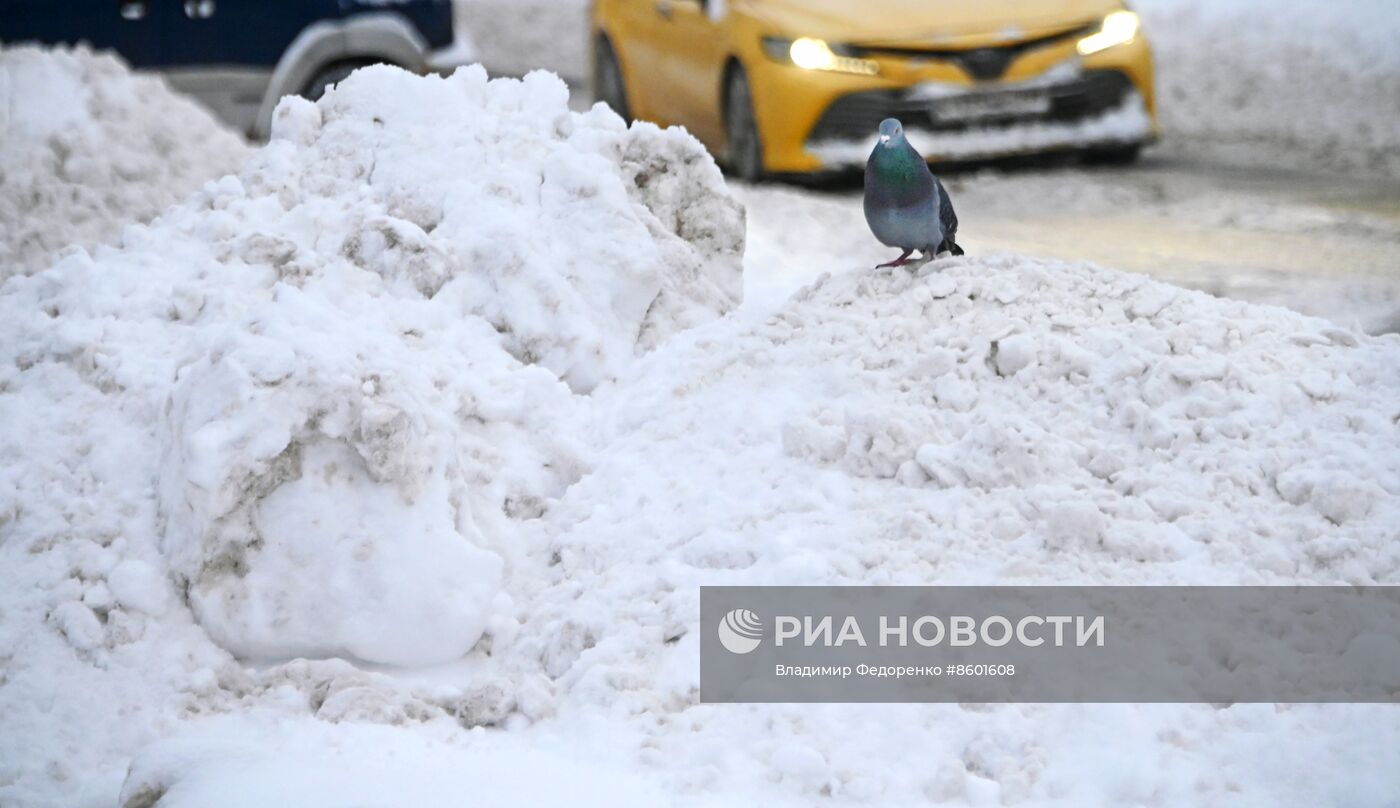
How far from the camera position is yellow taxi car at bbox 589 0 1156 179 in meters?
9.56

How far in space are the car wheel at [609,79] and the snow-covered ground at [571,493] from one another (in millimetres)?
6601

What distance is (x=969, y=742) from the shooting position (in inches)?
145

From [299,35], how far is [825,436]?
19.3ft

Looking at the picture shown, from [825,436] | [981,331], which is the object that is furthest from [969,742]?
[981,331]

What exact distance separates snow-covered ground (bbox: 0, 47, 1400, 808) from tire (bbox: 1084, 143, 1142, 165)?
544 cm

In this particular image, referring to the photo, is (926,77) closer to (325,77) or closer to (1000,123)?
(1000,123)

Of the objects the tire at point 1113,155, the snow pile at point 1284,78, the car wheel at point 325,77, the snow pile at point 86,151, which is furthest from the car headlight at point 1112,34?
the snow pile at point 86,151

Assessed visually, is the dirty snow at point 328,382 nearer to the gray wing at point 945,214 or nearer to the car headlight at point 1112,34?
the gray wing at point 945,214

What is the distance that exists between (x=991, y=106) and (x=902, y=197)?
4821 mm

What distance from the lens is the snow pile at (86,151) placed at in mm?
7281

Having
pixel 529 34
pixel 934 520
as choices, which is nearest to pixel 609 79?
pixel 529 34

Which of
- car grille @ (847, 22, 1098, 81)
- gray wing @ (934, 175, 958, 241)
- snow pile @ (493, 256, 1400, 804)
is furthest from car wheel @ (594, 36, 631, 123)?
snow pile @ (493, 256, 1400, 804)

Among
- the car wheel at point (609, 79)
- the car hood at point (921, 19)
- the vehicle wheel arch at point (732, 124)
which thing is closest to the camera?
the car hood at point (921, 19)

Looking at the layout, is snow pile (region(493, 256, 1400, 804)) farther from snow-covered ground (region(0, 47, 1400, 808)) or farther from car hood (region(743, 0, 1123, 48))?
car hood (region(743, 0, 1123, 48))
